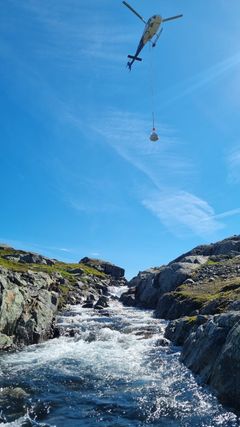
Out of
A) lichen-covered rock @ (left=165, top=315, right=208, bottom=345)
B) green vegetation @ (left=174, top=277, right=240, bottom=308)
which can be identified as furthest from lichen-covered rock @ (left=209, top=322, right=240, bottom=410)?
green vegetation @ (left=174, top=277, right=240, bottom=308)

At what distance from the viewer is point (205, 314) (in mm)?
46125

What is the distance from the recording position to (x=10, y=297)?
43.8m

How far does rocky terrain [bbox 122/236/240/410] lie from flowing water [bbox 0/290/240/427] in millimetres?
1284

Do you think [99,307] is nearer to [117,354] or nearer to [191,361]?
Answer: [117,354]

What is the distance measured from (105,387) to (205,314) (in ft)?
73.2

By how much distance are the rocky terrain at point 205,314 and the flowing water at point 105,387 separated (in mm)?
1284

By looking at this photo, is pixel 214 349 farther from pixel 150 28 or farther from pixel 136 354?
pixel 150 28

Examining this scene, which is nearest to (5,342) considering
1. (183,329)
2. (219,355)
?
(183,329)

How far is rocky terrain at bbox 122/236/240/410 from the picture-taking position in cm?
2316

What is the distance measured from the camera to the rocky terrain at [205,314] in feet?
76.0

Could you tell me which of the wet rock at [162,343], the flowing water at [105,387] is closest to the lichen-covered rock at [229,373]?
the flowing water at [105,387]

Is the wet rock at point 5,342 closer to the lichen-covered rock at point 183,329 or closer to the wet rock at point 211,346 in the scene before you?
the lichen-covered rock at point 183,329

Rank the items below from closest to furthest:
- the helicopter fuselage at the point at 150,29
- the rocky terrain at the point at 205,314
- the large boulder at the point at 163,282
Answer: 1. the rocky terrain at the point at 205,314
2. the helicopter fuselage at the point at 150,29
3. the large boulder at the point at 163,282

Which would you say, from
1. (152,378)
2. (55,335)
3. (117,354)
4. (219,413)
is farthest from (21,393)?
(55,335)
